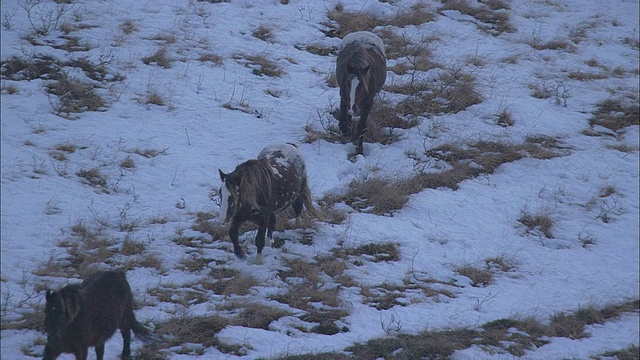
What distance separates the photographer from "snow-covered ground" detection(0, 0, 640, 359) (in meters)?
8.95

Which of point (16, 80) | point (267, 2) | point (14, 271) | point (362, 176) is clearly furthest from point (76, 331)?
point (267, 2)

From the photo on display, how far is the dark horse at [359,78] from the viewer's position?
41.2 feet

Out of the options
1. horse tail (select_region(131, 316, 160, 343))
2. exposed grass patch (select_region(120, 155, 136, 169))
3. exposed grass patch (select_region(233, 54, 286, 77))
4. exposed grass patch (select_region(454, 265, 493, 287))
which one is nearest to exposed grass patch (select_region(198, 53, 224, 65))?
exposed grass patch (select_region(233, 54, 286, 77))

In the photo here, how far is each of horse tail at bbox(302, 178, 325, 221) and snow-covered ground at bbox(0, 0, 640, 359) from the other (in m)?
0.25

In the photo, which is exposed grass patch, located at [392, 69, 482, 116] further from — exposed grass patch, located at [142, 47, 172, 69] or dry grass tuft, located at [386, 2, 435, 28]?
exposed grass patch, located at [142, 47, 172, 69]

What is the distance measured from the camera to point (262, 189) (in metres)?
9.32

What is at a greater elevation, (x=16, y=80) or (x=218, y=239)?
(x=16, y=80)

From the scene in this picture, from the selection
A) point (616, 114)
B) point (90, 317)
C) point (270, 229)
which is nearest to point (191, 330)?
point (90, 317)

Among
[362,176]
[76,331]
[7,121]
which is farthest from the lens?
[362,176]

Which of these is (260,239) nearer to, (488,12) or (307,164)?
(307,164)

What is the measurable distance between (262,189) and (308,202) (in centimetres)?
135

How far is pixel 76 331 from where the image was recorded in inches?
250

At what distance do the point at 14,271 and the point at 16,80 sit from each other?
5570 millimetres

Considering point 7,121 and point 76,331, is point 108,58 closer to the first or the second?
point 7,121
